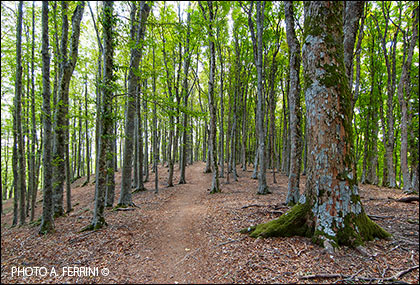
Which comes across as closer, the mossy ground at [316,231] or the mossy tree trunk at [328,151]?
the mossy ground at [316,231]

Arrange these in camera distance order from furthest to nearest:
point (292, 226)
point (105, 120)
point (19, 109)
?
point (19, 109), point (105, 120), point (292, 226)

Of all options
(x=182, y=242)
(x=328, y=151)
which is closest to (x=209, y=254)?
(x=182, y=242)

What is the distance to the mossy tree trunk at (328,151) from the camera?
12.5 ft

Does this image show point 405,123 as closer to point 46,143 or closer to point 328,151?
point 328,151

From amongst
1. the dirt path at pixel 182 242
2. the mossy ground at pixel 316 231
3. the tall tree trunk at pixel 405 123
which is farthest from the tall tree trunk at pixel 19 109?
the tall tree trunk at pixel 405 123

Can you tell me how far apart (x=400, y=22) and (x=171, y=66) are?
14628 millimetres

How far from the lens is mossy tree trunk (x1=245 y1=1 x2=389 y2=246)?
12.5 ft

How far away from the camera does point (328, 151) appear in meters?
3.91

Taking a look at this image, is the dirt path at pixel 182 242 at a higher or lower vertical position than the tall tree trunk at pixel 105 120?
lower

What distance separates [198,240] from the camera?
5.43 m

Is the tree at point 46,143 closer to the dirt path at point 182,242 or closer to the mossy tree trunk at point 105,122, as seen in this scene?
the mossy tree trunk at point 105,122

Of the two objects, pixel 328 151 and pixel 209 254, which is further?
pixel 209 254

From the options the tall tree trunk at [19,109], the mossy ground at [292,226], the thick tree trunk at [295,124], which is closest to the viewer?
the mossy ground at [292,226]

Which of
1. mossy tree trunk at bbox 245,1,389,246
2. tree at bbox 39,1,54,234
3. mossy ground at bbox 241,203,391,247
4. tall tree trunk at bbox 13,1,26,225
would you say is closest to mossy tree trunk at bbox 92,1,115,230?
tree at bbox 39,1,54,234
